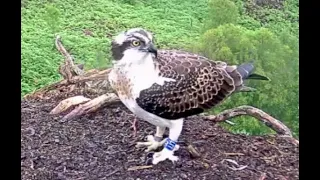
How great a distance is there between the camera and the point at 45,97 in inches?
64.4

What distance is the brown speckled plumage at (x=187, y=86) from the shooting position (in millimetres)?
1526

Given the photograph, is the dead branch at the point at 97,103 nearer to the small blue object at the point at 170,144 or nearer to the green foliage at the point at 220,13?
the small blue object at the point at 170,144

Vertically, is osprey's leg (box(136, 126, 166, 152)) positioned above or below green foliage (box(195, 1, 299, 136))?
below

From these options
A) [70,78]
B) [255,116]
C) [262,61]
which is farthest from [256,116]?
[70,78]

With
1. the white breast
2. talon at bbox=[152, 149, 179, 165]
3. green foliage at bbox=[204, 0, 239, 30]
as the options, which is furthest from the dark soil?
green foliage at bbox=[204, 0, 239, 30]

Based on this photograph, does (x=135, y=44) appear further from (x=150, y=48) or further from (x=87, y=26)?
(x=87, y=26)

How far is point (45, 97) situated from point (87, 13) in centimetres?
26

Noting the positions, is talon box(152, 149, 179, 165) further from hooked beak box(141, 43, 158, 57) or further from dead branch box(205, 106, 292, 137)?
hooked beak box(141, 43, 158, 57)

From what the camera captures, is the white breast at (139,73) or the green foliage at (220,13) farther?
the green foliage at (220,13)

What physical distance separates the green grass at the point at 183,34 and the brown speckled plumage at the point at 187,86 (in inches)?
1.9

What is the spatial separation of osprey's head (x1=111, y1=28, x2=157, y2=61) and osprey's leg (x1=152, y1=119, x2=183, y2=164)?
7.4 inches

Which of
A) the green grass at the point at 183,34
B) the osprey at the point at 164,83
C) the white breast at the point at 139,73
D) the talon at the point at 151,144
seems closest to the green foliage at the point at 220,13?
the green grass at the point at 183,34

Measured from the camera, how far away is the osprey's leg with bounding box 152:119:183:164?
5.12 feet
